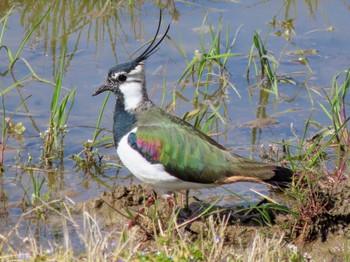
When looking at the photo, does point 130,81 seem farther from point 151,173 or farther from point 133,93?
point 151,173

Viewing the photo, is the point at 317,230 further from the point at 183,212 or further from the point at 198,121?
the point at 198,121

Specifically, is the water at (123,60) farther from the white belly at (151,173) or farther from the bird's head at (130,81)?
the bird's head at (130,81)

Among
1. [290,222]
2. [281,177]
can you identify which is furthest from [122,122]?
[290,222]

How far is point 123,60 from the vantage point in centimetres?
891

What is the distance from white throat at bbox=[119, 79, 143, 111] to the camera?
667 centimetres

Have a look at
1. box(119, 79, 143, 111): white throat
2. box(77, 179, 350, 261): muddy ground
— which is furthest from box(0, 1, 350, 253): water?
box(119, 79, 143, 111): white throat

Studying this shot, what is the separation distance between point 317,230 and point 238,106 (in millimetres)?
2458

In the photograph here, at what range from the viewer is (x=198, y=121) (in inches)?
299

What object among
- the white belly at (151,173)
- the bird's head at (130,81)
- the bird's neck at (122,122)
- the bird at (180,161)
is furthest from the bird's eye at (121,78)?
the white belly at (151,173)

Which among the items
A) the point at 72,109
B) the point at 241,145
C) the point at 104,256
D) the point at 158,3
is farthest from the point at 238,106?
the point at 104,256

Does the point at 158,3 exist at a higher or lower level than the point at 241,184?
higher

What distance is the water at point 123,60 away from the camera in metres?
7.29

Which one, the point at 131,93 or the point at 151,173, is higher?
the point at 131,93

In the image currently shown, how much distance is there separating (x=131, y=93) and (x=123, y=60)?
7.37ft
